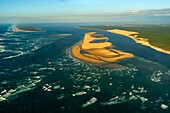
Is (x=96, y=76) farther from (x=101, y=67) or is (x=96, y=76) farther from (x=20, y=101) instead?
(x=20, y=101)

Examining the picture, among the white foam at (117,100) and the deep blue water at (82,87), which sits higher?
the white foam at (117,100)

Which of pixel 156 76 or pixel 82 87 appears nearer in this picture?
pixel 82 87

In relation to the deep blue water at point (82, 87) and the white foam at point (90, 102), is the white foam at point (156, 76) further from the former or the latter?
the white foam at point (90, 102)

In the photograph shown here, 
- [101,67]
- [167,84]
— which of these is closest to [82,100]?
[167,84]

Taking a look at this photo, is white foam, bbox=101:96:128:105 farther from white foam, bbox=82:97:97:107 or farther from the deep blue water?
white foam, bbox=82:97:97:107

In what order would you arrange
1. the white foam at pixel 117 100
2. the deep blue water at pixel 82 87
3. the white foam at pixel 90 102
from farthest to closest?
the white foam at pixel 117 100, the white foam at pixel 90 102, the deep blue water at pixel 82 87

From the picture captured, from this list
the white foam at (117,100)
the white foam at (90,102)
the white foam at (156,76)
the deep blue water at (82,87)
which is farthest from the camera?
the white foam at (156,76)

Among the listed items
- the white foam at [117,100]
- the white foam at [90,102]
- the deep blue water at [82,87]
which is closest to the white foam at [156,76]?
the deep blue water at [82,87]

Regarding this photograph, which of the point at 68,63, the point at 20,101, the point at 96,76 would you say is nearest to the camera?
the point at 20,101

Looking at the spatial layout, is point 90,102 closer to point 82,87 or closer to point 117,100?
point 117,100

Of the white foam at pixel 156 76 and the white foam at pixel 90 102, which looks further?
the white foam at pixel 156 76

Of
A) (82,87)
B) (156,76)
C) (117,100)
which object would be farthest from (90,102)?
(156,76)
